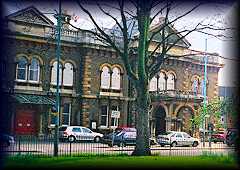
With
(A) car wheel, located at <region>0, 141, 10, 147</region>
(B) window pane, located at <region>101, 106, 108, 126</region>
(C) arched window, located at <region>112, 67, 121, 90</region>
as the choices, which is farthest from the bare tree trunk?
(C) arched window, located at <region>112, 67, 121, 90</region>

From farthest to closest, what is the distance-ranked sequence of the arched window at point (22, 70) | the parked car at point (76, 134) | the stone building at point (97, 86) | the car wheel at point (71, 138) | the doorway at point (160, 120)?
1. the stone building at point (97, 86)
2. the doorway at point (160, 120)
3. the arched window at point (22, 70)
4. the parked car at point (76, 134)
5. the car wheel at point (71, 138)

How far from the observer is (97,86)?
30.6 m

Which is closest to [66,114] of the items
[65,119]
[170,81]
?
[65,119]

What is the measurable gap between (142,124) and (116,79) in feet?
53.7

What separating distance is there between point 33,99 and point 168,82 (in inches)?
396

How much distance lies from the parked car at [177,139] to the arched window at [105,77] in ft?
27.3

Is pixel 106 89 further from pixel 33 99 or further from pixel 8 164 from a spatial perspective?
pixel 8 164

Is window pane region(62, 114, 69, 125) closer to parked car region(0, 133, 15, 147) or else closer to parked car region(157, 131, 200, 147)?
parked car region(157, 131, 200, 147)

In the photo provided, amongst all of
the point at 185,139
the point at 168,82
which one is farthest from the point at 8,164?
the point at 168,82

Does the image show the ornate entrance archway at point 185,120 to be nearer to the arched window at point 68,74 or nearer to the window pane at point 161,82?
the window pane at point 161,82

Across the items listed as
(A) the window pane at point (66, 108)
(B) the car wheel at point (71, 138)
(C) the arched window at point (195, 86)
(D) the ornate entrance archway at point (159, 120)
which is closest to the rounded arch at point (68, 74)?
(A) the window pane at point (66, 108)

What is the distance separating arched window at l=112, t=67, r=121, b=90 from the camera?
3055 centimetres

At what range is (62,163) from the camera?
34.7ft

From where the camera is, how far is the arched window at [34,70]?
91.1 ft
